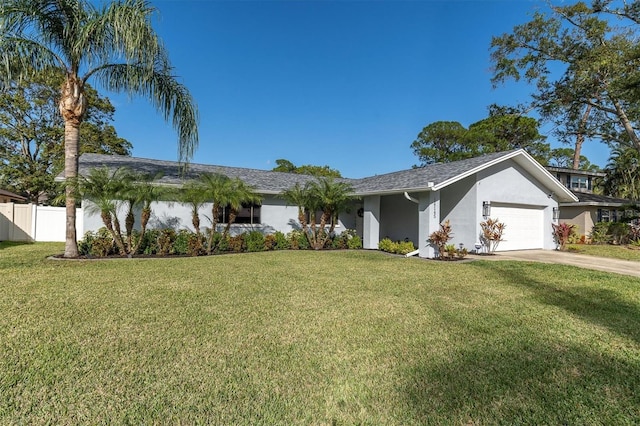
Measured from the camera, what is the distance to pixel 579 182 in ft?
94.0

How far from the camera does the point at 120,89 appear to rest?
1039 cm

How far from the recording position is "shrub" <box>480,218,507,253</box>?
42.4 feet

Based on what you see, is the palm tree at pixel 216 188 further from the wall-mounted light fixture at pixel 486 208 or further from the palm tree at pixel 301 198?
the wall-mounted light fixture at pixel 486 208

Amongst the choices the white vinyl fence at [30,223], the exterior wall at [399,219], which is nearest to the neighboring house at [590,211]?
the exterior wall at [399,219]

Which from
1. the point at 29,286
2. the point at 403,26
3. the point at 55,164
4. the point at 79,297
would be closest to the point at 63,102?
the point at 29,286

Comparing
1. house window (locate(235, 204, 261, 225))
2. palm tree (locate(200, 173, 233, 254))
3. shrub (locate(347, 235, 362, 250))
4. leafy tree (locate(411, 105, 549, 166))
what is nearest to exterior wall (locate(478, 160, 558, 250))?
shrub (locate(347, 235, 362, 250))

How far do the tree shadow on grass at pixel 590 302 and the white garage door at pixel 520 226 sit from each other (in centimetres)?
540

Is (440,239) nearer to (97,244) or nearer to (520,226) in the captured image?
(520,226)

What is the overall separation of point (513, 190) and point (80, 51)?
16507 mm

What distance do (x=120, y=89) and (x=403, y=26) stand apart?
12768 mm

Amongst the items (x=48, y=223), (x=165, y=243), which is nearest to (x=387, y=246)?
(x=165, y=243)

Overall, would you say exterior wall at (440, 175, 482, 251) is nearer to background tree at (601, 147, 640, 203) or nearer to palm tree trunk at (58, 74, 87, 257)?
palm tree trunk at (58, 74, 87, 257)

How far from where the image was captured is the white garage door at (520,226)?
14.0m

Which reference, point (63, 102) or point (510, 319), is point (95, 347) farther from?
point (63, 102)
